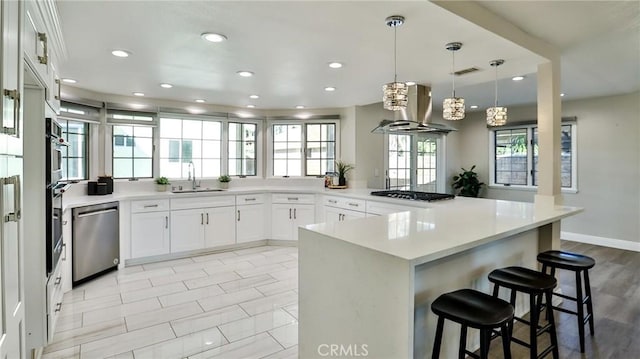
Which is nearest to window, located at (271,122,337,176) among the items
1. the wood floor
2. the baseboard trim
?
the wood floor

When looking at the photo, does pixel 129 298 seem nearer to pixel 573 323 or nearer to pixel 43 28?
pixel 43 28

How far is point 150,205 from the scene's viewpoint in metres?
4.43

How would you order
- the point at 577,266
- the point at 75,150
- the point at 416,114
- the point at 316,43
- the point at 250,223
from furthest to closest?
the point at 250,223 → the point at 75,150 → the point at 416,114 → the point at 316,43 → the point at 577,266

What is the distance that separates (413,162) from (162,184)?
4270mm

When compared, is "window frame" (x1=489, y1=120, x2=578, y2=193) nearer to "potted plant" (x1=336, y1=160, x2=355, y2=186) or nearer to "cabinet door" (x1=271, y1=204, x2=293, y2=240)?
"potted plant" (x1=336, y1=160, x2=355, y2=186)

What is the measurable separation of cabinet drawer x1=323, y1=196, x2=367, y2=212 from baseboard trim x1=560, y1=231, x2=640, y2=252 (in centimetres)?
397

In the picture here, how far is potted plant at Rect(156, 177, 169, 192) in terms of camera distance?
4.90m

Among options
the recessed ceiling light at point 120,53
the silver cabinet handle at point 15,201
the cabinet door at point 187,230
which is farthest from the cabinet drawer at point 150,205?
the silver cabinet handle at point 15,201

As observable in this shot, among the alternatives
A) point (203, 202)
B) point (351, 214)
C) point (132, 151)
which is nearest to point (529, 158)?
point (351, 214)

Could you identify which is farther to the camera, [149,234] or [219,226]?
[219,226]

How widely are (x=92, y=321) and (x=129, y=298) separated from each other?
1.62ft

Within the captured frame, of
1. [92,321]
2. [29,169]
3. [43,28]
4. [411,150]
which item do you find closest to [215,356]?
[92,321]

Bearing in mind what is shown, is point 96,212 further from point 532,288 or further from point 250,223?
point 532,288

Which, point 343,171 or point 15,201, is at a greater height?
point 343,171
